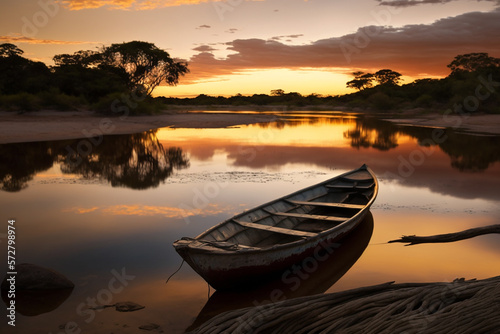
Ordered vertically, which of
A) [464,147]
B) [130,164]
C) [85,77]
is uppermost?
[85,77]

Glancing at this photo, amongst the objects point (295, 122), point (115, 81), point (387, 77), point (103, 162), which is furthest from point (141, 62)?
point (387, 77)

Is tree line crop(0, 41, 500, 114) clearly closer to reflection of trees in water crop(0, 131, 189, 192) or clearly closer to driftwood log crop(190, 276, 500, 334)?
reflection of trees in water crop(0, 131, 189, 192)

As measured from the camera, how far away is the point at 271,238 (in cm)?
683

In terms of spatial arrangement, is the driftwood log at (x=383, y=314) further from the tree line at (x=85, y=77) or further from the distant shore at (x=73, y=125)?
the tree line at (x=85, y=77)

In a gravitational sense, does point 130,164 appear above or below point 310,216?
above

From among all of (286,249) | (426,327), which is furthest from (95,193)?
(426,327)

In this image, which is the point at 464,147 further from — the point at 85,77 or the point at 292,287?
the point at 85,77

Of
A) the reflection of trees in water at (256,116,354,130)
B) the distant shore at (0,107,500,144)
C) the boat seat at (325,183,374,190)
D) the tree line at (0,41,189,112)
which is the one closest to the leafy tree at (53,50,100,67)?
the tree line at (0,41,189,112)

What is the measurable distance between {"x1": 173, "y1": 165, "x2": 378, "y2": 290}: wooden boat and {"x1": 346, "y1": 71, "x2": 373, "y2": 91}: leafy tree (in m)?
93.2

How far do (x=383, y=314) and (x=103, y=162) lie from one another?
48.8 ft

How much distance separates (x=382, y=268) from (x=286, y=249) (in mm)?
1961

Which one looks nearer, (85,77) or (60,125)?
(60,125)

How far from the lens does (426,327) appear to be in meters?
3.09

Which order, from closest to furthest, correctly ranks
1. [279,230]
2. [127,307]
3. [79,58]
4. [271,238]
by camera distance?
[127,307], [279,230], [271,238], [79,58]
